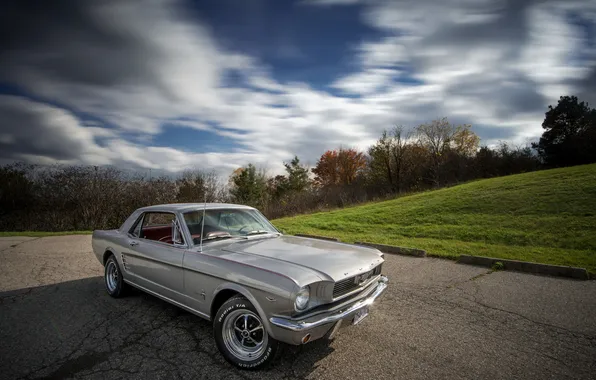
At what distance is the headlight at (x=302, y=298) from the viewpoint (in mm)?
2398

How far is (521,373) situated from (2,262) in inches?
392

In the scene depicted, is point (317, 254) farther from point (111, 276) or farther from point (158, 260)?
point (111, 276)

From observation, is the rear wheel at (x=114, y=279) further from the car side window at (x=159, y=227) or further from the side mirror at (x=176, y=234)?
the side mirror at (x=176, y=234)

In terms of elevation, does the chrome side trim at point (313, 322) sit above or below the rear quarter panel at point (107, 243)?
below

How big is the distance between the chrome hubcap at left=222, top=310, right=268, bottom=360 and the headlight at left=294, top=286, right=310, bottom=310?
487mm

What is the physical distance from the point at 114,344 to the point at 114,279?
1.90m

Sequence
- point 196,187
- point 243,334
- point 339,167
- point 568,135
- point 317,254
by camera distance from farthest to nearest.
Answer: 1. point 339,167
2. point 568,135
3. point 196,187
4. point 317,254
5. point 243,334

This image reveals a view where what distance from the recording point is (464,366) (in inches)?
103

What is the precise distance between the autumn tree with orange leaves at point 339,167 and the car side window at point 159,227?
42.6 metres

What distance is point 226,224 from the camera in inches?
158

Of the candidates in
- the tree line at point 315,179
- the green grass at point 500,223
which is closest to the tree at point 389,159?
the tree line at point 315,179

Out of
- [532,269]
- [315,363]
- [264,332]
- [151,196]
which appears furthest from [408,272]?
[151,196]

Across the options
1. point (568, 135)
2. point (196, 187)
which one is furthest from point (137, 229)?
point (568, 135)

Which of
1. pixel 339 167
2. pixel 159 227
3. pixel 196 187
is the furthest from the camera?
pixel 339 167
